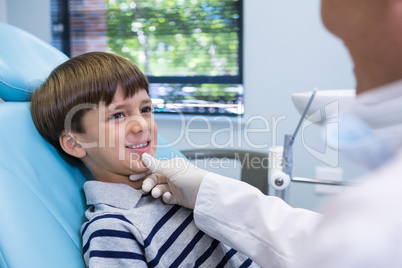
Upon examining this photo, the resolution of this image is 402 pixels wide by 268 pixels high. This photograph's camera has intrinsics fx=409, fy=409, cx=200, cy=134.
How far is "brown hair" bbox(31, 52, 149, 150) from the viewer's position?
1.08 m

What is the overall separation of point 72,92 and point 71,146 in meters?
0.15

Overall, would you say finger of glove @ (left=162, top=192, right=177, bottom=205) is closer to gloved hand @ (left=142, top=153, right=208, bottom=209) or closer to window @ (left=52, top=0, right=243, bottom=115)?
gloved hand @ (left=142, top=153, right=208, bottom=209)

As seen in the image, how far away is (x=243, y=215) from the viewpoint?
0.99 metres

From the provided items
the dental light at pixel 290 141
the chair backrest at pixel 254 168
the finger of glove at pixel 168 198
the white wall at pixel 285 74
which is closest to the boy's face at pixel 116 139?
the finger of glove at pixel 168 198

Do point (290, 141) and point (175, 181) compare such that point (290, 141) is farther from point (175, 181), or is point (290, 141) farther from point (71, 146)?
point (71, 146)

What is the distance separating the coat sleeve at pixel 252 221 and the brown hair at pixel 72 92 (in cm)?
36

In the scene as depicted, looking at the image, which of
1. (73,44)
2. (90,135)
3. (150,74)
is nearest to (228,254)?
(90,135)

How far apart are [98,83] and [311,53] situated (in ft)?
5.15

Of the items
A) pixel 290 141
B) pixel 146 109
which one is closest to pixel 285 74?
pixel 290 141

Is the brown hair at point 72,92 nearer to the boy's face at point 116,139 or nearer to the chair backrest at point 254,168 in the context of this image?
the boy's face at point 116,139

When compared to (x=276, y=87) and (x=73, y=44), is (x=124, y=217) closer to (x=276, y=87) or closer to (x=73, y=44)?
(x=276, y=87)

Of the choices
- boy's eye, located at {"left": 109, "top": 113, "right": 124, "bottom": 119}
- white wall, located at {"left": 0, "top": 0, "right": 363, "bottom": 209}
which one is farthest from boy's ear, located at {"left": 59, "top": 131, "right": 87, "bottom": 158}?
white wall, located at {"left": 0, "top": 0, "right": 363, "bottom": 209}

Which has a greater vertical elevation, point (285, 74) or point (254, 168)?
point (285, 74)

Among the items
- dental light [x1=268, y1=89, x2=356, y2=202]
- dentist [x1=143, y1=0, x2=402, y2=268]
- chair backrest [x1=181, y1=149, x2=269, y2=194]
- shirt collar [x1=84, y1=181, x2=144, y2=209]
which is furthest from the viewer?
chair backrest [x1=181, y1=149, x2=269, y2=194]
